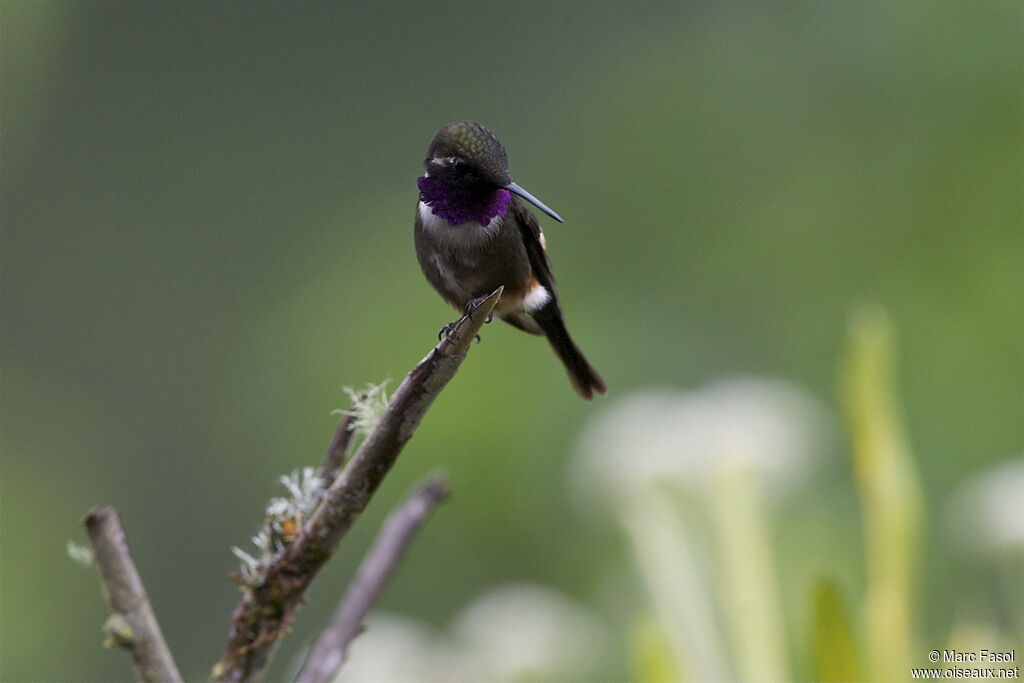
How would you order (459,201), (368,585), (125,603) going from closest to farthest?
(125,603), (368,585), (459,201)

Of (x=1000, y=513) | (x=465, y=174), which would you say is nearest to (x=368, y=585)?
(x=465, y=174)

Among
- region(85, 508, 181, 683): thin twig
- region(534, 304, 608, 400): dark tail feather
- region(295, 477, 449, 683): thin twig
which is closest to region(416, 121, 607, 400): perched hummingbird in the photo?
region(534, 304, 608, 400): dark tail feather

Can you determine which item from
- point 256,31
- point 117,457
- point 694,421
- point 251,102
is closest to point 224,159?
point 251,102

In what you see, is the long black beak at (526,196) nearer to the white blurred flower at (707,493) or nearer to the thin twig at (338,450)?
the thin twig at (338,450)

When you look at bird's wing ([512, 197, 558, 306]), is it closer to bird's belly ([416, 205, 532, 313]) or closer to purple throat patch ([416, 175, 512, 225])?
bird's belly ([416, 205, 532, 313])

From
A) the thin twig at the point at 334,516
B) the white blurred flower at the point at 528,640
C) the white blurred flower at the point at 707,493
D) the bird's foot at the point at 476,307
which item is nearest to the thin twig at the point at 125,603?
the thin twig at the point at 334,516

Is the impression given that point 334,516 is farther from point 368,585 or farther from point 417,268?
point 417,268

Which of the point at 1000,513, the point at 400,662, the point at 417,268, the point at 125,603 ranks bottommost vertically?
the point at 125,603
